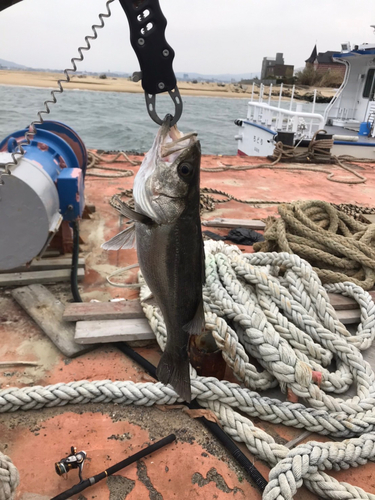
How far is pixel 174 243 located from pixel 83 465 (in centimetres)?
136

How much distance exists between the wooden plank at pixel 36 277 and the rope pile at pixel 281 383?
124 centimetres

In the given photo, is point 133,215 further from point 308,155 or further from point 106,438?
point 308,155

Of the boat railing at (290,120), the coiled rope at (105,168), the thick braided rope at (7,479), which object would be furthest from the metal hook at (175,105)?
the boat railing at (290,120)

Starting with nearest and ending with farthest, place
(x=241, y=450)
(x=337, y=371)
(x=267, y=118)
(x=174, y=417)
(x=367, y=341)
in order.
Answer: (x=241, y=450) < (x=174, y=417) < (x=337, y=371) < (x=367, y=341) < (x=267, y=118)

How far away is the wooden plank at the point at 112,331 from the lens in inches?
111

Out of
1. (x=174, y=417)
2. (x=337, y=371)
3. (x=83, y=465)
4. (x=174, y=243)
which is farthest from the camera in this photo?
(x=337, y=371)

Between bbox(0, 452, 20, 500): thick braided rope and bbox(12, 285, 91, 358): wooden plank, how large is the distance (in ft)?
3.60

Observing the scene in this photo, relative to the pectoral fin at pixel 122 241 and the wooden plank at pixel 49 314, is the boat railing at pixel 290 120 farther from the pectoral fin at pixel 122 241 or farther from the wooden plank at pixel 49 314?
the pectoral fin at pixel 122 241

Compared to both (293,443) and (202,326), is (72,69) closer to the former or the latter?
(202,326)

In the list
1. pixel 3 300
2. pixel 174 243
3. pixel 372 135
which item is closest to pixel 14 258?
pixel 3 300

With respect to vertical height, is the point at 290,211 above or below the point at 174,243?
below

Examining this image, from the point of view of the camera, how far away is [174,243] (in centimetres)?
178

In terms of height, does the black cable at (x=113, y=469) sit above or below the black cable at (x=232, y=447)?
above

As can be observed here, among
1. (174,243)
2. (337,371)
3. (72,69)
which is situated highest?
(72,69)
